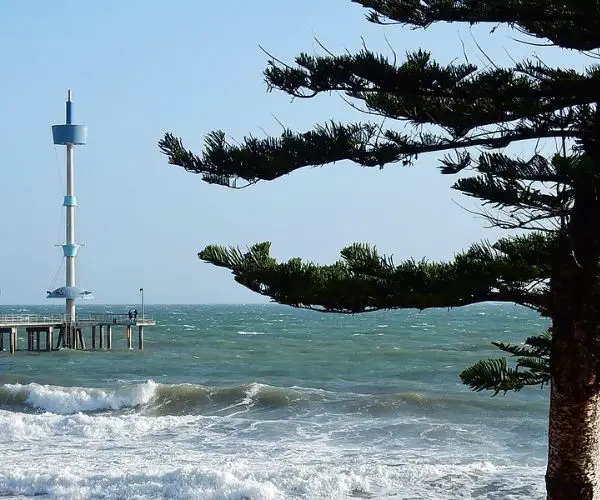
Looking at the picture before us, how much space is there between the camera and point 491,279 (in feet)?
18.6

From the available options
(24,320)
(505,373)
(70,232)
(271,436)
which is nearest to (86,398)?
(271,436)

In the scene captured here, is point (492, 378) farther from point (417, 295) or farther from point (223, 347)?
point (223, 347)

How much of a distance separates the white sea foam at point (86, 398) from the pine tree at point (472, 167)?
19648 mm

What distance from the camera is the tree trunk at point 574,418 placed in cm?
559

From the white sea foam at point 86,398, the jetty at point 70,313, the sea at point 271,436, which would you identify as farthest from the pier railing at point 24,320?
the white sea foam at point 86,398

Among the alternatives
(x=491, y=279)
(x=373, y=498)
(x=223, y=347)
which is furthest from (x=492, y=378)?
(x=223, y=347)

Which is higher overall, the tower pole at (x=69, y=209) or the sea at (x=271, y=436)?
the tower pole at (x=69, y=209)

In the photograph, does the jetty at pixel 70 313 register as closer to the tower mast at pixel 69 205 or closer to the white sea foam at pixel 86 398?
the tower mast at pixel 69 205

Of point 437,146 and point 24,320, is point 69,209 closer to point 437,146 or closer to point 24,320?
point 24,320

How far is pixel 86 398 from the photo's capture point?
25109 mm

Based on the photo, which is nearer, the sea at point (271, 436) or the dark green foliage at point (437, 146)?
the dark green foliage at point (437, 146)

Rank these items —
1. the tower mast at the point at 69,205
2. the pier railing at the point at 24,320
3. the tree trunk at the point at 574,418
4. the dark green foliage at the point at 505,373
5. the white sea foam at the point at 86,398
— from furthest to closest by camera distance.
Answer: the tower mast at the point at 69,205
the pier railing at the point at 24,320
the white sea foam at the point at 86,398
the dark green foliage at the point at 505,373
the tree trunk at the point at 574,418

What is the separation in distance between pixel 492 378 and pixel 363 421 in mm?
15148

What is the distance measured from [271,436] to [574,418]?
13.9 metres
